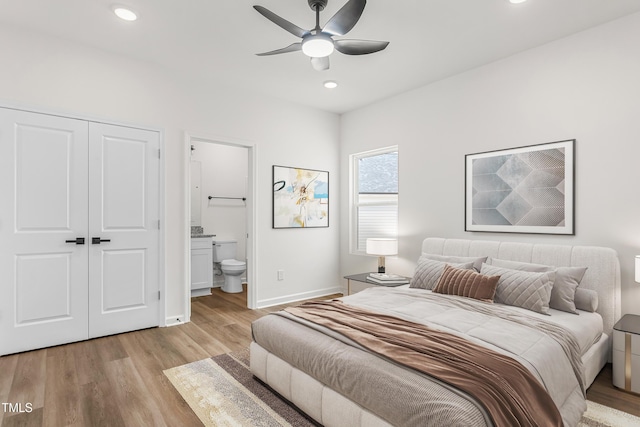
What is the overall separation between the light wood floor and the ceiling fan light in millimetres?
2520

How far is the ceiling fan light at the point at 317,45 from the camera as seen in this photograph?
2.35 metres

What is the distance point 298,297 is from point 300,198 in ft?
4.62

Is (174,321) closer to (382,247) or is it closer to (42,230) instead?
(42,230)

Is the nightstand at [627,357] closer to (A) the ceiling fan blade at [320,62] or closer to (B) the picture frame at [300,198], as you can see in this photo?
(A) the ceiling fan blade at [320,62]

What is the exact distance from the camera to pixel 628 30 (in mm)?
2756

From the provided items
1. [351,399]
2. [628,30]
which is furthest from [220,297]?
[628,30]

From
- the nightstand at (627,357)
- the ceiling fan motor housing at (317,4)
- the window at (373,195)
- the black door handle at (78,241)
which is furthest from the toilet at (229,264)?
the nightstand at (627,357)

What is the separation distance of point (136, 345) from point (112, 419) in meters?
1.24

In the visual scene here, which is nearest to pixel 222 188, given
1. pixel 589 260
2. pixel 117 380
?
pixel 117 380

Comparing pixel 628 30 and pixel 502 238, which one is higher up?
pixel 628 30

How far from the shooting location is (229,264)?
539 centimetres

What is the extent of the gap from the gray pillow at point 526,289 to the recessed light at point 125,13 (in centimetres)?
363

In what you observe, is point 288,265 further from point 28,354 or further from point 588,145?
point 588,145

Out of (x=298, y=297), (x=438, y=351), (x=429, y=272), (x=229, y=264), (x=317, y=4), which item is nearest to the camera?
(x=438, y=351)
